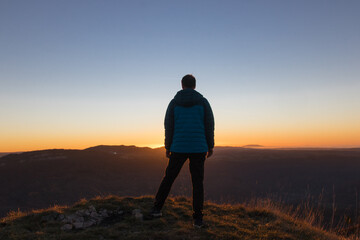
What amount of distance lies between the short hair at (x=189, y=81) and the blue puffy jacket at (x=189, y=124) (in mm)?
127

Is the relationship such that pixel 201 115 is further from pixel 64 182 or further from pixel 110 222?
pixel 64 182

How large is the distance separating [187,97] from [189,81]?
35 centimetres

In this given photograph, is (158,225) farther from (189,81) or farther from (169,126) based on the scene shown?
(189,81)

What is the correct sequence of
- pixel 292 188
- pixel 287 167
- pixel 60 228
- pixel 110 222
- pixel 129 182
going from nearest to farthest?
pixel 60 228, pixel 110 222, pixel 129 182, pixel 292 188, pixel 287 167

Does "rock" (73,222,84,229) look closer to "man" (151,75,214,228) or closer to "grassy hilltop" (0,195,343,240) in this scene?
"grassy hilltop" (0,195,343,240)

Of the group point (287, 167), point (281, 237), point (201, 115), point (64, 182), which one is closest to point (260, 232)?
point (281, 237)

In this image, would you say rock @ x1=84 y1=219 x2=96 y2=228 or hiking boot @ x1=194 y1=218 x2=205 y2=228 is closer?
hiking boot @ x1=194 y1=218 x2=205 y2=228

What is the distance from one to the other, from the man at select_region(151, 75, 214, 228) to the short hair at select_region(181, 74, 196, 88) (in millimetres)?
68

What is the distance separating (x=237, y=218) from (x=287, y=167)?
118ft

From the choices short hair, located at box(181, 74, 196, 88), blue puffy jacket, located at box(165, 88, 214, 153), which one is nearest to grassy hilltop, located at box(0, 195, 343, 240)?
blue puffy jacket, located at box(165, 88, 214, 153)

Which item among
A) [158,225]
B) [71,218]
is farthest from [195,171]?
[71,218]

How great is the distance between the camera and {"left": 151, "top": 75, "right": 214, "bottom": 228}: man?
404 cm

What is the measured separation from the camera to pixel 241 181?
1222 inches

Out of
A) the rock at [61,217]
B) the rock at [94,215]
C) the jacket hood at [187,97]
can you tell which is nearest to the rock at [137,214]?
the rock at [94,215]
